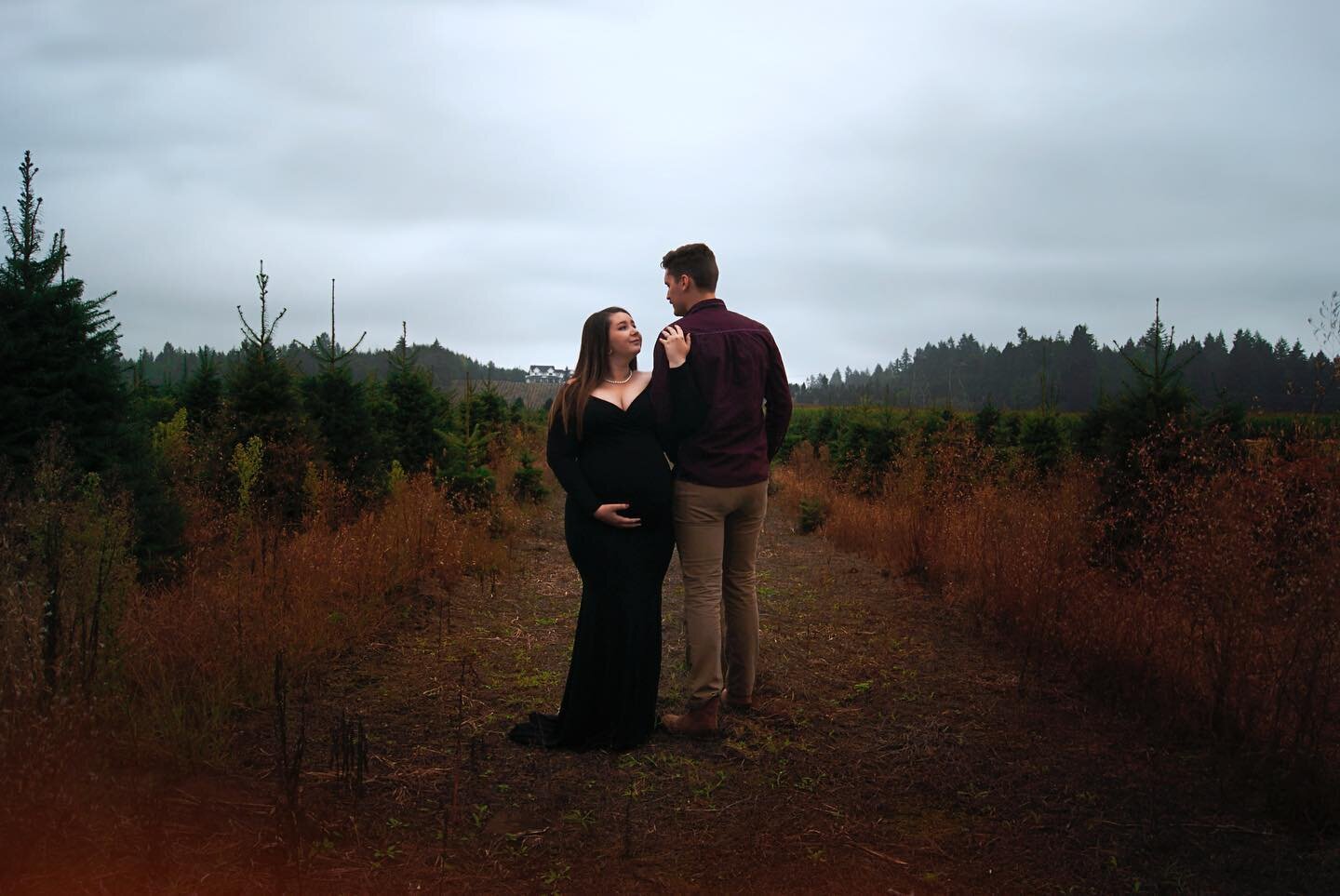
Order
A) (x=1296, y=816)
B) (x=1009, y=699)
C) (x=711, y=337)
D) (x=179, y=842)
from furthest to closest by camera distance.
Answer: (x=1009, y=699) → (x=711, y=337) → (x=1296, y=816) → (x=179, y=842)

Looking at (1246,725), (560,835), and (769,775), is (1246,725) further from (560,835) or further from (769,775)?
(560,835)


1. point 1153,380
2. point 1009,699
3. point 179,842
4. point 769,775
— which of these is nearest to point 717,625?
point 769,775

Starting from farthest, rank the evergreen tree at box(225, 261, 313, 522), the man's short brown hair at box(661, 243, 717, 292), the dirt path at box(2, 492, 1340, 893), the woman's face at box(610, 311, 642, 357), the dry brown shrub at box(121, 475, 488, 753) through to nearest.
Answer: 1. the evergreen tree at box(225, 261, 313, 522)
2. the man's short brown hair at box(661, 243, 717, 292)
3. the woman's face at box(610, 311, 642, 357)
4. the dry brown shrub at box(121, 475, 488, 753)
5. the dirt path at box(2, 492, 1340, 893)

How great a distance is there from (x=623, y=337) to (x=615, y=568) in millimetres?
1167

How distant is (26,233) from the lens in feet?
18.8

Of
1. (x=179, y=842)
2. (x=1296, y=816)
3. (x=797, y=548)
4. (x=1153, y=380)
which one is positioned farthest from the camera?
(x=797, y=548)

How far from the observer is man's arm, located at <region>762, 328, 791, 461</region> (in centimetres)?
430

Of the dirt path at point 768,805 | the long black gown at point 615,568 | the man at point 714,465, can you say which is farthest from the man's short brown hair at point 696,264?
the dirt path at point 768,805

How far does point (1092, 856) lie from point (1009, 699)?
1.71 m

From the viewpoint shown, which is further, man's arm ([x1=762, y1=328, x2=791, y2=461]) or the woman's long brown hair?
man's arm ([x1=762, y1=328, x2=791, y2=461])

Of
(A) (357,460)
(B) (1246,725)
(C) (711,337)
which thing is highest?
(C) (711,337)

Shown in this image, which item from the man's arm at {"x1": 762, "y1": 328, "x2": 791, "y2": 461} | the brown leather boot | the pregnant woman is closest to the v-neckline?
the pregnant woman

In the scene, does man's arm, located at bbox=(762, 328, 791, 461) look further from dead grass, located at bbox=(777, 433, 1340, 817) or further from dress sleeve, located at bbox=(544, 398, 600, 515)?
dead grass, located at bbox=(777, 433, 1340, 817)

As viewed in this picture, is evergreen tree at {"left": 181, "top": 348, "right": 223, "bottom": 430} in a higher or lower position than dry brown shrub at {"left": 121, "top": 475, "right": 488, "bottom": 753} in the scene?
higher
